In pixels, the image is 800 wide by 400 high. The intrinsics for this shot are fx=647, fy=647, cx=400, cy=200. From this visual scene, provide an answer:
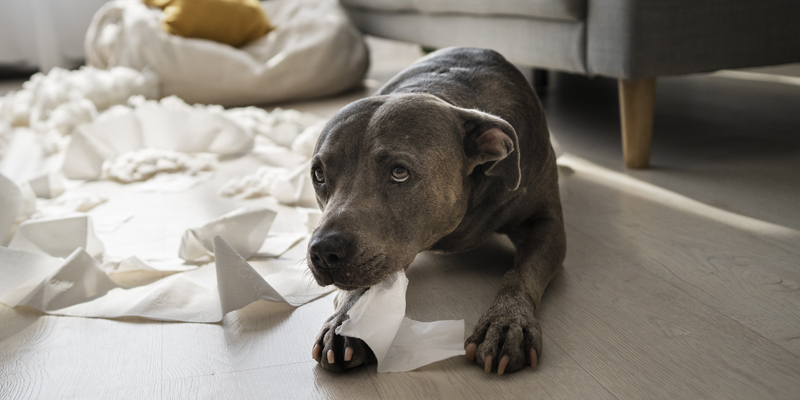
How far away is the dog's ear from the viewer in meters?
1.47

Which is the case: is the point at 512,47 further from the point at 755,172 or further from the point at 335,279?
the point at 335,279

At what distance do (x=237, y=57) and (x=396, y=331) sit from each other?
3.61 metres

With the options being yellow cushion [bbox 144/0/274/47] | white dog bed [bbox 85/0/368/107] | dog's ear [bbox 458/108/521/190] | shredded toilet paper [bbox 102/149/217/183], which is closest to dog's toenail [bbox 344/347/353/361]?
dog's ear [bbox 458/108/521/190]

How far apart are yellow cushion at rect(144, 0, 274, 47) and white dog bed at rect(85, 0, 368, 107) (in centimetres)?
8

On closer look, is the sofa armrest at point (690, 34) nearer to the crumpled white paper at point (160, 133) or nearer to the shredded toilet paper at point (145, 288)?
the shredded toilet paper at point (145, 288)

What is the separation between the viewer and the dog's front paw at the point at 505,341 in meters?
1.26

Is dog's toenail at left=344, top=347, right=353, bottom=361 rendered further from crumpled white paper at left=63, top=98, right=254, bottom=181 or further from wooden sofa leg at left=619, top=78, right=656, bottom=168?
crumpled white paper at left=63, top=98, right=254, bottom=181

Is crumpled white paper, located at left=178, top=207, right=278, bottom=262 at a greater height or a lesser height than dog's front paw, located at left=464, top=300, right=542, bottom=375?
lesser

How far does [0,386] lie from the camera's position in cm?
132

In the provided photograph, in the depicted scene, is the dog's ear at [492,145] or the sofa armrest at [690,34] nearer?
the dog's ear at [492,145]

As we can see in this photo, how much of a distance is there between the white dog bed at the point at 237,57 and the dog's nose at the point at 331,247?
345cm

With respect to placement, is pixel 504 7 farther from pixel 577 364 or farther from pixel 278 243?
pixel 577 364

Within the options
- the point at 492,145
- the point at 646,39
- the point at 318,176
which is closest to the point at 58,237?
the point at 318,176

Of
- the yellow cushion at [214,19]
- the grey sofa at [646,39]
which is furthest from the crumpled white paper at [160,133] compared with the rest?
the grey sofa at [646,39]
